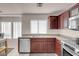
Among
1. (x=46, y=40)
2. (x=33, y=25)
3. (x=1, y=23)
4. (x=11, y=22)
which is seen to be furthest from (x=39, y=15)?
(x=1, y=23)

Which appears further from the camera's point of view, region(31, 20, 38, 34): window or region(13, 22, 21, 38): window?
region(13, 22, 21, 38): window

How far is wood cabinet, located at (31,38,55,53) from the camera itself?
6.14 metres

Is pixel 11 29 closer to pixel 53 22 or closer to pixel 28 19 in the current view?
pixel 28 19

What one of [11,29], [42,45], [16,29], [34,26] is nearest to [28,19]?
[34,26]

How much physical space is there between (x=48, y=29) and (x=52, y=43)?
1150 mm

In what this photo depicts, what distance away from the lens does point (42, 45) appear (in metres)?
6.18

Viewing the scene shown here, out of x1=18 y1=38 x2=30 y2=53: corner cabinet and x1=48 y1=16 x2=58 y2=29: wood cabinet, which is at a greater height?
x1=48 y1=16 x2=58 y2=29: wood cabinet

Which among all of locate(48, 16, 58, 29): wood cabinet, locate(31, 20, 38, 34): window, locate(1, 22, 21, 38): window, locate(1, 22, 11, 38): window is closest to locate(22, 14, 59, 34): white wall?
locate(31, 20, 38, 34): window

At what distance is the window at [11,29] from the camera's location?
8.66m

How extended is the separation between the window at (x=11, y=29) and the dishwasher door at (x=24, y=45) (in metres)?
2.44

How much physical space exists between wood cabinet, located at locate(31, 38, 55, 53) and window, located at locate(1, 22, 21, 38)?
2678 millimetres

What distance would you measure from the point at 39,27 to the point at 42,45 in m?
1.31

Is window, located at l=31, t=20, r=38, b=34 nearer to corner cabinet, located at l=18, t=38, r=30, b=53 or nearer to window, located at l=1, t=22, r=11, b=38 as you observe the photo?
corner cabinet, located at l=18, t=38, r=30, b=53

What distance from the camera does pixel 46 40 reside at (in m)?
6.20
